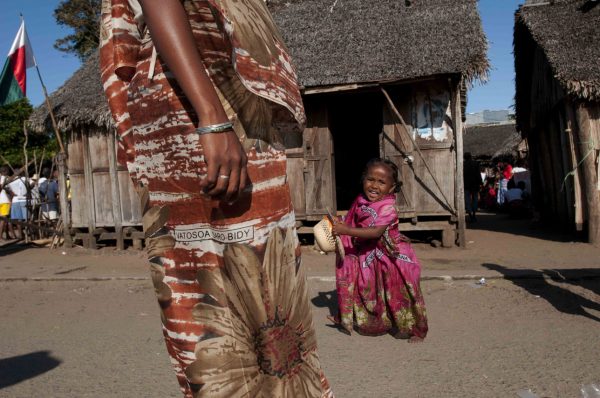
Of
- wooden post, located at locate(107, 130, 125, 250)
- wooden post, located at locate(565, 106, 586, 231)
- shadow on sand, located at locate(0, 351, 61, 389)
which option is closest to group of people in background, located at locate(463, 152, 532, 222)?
wooden post, located at locate(565, 106, 586, 231)

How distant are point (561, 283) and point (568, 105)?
423 centimetres

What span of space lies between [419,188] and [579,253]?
250 cm

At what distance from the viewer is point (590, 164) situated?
814cm

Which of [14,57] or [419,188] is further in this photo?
[14,57]

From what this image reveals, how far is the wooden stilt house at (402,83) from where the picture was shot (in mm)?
8016

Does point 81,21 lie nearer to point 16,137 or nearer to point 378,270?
point 16,137

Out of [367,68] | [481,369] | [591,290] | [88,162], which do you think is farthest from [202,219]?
[88,162]

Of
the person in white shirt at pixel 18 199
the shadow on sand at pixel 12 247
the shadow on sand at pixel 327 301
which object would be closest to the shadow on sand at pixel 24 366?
the shadow on sand at pixel 327 301

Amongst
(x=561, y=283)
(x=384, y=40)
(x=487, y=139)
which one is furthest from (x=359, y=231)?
(x=487, y=139)

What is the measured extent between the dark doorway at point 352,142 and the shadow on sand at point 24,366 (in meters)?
10.6

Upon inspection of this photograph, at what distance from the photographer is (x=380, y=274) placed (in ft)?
13.7

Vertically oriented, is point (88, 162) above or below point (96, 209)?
above

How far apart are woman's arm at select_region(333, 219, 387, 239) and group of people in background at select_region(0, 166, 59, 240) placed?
10.7 m

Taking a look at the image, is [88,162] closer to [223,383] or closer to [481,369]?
[481,369]
